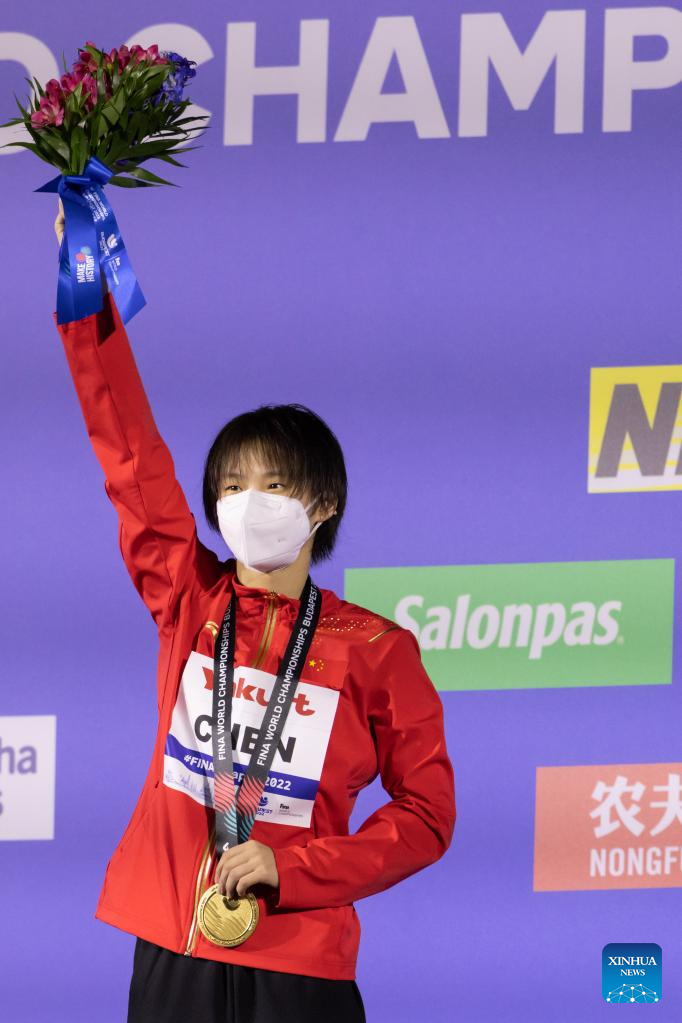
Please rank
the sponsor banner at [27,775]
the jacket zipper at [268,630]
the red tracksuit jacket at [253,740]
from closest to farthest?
1. the red tracksuit jacket at [253,740]
2. the jacket zipper at [268,630]
3. the sponsor banner at [27,775]

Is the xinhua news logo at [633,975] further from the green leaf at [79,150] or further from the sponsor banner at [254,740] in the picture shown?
the green leaf at [79,150]

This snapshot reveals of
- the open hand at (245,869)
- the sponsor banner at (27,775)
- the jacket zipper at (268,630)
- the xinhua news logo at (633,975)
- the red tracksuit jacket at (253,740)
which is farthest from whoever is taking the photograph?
the sponsor banner at (27,775)

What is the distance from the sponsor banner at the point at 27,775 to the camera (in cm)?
297

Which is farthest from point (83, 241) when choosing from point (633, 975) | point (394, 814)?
point (633, 975)

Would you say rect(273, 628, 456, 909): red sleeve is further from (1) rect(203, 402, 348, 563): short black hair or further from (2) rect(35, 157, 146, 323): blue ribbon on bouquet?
(2) rect(35, 157, 146, 323): blue ribbon on bouquet

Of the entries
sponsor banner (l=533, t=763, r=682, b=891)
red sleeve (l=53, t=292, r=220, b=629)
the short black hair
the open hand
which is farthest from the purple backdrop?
the open hand

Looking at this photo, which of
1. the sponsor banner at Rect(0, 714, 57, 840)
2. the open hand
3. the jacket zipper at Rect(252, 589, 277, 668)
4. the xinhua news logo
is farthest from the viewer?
the sponsor banner at Rect(0, 714, 57, 840)


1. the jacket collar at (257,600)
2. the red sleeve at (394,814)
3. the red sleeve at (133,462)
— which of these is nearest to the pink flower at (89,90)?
the red sleeve at (133,462)

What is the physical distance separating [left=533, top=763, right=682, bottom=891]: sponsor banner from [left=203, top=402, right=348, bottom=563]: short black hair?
0.94 meters

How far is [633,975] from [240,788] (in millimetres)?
1218

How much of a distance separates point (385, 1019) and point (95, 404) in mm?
1469

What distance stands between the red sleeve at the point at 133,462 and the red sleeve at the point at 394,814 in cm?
31

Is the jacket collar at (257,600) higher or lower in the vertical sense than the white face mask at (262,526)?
lower

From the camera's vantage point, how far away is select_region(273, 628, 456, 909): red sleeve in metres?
1.92
